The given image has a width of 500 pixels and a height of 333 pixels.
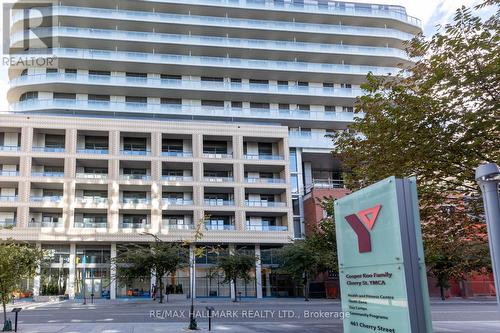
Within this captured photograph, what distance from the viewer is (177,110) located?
59312 mm

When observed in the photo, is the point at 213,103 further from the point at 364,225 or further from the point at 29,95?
the point at 364,225

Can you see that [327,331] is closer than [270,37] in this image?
Yes

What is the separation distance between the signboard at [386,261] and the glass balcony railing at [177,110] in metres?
53.7

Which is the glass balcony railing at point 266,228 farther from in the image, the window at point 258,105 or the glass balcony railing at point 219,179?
the window at point 258,105

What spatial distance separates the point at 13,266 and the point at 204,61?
45.2 meters

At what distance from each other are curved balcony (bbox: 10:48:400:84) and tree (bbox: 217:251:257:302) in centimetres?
2638

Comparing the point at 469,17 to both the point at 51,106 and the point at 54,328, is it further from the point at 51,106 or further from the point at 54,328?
the point at 51,106

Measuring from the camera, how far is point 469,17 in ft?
32.0

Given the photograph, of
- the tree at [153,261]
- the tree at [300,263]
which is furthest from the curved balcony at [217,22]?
the tree at [300,263]

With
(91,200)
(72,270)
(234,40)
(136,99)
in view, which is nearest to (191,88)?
(136,99)

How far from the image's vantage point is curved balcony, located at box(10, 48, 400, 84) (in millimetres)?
58406

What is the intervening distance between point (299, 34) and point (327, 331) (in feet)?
174

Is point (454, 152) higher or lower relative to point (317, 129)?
lower

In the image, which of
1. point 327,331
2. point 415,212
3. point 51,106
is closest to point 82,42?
point 51,106
